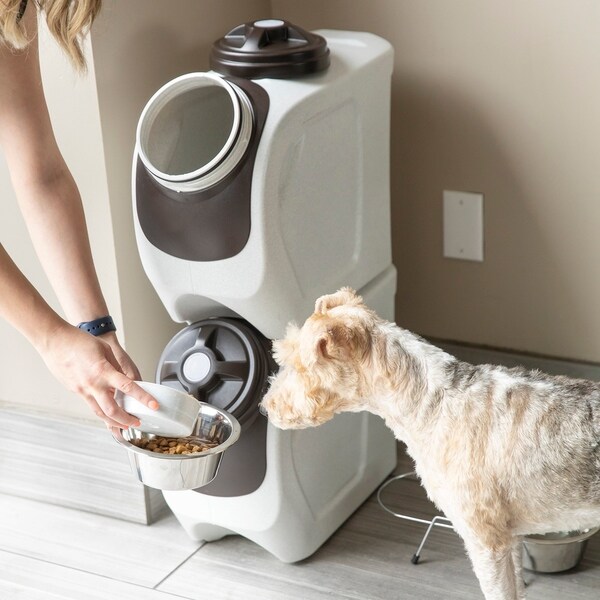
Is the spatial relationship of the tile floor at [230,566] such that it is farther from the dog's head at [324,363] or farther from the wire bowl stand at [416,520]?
the dog's head at [324,363]

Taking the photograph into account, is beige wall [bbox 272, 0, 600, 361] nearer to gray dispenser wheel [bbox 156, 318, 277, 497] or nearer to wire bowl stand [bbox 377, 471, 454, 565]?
wire bowl stand [bbox 377, 471, 454, 565]

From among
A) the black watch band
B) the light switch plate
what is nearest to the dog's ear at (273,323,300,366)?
the black watch band

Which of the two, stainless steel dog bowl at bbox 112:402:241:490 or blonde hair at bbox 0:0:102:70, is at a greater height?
blonde hair at bbox 0:0:102:70

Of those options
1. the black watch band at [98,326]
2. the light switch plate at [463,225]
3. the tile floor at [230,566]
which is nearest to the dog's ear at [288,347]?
the black watch band at [98,326]

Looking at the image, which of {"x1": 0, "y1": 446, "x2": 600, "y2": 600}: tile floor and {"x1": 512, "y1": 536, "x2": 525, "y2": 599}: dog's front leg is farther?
{"x1": 0, "y1": 446, "x2": 600, "y2": 600}: tile floor

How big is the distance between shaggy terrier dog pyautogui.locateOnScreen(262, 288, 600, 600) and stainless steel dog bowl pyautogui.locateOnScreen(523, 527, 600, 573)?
0.29 meters

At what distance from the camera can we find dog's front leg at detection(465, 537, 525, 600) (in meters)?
1.40

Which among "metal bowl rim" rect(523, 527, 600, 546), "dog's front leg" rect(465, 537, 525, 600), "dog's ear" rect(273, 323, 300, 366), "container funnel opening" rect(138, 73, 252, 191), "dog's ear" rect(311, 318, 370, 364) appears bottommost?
"metal bowl rim" rect(523, 527, 600, 546)

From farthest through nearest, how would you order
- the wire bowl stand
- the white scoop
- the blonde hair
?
the wire bowl stand
the white scoop
the blonde hair

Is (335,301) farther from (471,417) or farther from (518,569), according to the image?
(518,569)

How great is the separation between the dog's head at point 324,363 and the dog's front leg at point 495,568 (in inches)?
10.2

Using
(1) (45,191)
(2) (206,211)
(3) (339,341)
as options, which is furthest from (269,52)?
(3) (339,341)

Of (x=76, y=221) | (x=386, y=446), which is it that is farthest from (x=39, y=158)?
(x=386, y=446)

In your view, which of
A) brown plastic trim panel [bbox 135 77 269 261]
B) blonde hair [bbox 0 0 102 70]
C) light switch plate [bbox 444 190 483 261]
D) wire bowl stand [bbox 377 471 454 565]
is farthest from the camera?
light switch plate [bbox 444 190 483 261]
